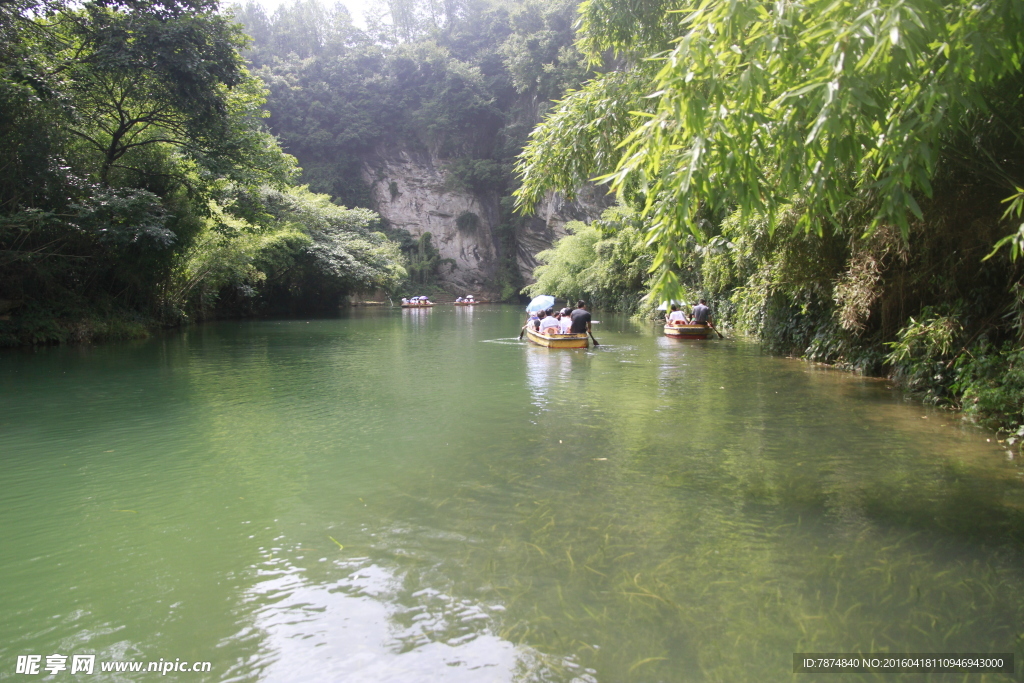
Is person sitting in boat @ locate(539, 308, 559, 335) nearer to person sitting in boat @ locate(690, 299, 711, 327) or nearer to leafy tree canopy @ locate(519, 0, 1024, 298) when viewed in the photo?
person sitting in boat @ locate(690, 299, 711, 327)

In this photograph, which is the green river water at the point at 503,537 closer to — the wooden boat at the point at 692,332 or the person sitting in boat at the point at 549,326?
the person sitting in boat at the point at 549,326

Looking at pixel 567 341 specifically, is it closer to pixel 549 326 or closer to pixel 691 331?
pixel 549 326

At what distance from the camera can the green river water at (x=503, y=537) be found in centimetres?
312

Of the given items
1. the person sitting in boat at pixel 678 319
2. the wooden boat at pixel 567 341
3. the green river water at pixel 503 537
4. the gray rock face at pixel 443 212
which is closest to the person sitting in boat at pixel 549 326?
the wooden boat at pixel 567 341

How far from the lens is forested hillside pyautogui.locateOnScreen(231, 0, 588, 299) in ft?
186

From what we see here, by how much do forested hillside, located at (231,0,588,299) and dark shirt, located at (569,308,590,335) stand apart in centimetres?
4092

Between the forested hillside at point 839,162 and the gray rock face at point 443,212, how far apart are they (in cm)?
4544

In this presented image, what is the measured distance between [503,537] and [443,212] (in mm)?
57036

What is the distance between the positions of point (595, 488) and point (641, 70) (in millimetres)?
5075

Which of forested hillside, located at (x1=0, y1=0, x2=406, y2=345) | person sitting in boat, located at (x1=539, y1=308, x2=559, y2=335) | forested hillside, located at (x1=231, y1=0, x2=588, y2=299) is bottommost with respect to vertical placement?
person sitting in boat, located at (x1=539, y1=308, x2=559, y2=335)

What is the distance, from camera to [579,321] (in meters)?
16.5

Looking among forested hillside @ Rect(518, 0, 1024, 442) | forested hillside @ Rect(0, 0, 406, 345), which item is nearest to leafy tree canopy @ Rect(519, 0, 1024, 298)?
forested hillside @ Rect(518, 0, 1024, 442)

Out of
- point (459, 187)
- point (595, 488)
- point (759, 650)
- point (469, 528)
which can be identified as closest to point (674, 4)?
point (595, 488)

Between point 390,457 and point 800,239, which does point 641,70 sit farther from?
point 390,457
